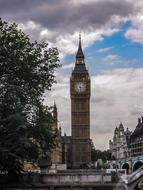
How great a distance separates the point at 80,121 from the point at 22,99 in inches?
6119

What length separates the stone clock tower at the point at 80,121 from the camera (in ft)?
613

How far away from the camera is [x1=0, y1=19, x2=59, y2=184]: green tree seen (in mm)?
32969

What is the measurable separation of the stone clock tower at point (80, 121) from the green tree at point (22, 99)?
144332 millimetres

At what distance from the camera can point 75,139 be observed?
189625 mm

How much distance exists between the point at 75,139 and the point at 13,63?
15349 cm

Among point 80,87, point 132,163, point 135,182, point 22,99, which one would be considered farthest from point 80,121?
point 135,182

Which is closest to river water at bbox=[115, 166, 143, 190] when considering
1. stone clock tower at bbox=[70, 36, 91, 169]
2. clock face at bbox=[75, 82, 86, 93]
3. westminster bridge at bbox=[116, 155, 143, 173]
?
westminster bridge at bbox=[116, 155, 143, 173]

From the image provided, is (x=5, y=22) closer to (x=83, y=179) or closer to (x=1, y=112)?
(x=1, y=112)

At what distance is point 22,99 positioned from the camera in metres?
36.6

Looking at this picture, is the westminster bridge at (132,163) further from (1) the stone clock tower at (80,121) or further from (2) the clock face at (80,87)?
(2) the clock face at (80,87)

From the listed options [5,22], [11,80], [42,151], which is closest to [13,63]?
[11,80]

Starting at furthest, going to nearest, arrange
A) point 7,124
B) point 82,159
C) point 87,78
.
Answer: point 87,78, point 82,159, point 7,124

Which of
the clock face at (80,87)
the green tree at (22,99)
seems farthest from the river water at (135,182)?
the clock face at (80,87)

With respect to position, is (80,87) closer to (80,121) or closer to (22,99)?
(80,121)
